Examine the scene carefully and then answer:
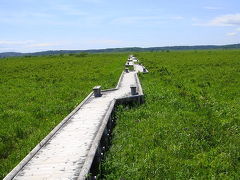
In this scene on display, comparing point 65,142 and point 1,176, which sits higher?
point 65,142

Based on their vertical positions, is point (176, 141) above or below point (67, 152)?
below

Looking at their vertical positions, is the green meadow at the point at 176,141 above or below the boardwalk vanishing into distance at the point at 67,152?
below

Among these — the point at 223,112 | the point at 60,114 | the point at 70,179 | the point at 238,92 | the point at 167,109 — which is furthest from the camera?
the point at 238,92

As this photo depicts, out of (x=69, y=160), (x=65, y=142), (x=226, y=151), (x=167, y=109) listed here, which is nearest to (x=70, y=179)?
(x=69, y=160)

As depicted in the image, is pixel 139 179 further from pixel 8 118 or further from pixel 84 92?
pixel 84 92

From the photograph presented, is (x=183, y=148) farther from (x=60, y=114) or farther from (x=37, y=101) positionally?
(x=37, y=101)

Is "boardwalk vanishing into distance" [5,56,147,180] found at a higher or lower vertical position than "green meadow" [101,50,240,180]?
higher

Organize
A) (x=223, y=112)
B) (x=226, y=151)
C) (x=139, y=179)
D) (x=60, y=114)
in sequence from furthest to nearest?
1. (x=60, y=114)
2. (x=223, y=112)
3. (x=226, y=151)
4. (x=139, y=179)

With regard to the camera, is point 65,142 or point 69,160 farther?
point 65,142

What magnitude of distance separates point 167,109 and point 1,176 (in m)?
7.36

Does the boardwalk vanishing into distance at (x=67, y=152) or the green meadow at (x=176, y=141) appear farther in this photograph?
the green meadow at (x=176, y=141)

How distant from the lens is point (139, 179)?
21.7ft

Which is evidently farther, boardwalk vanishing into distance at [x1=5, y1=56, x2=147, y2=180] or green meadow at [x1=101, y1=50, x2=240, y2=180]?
green meadow at [x1=101, y1=50, x2=240, y2=180]

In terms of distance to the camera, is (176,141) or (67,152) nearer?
(67,152)
